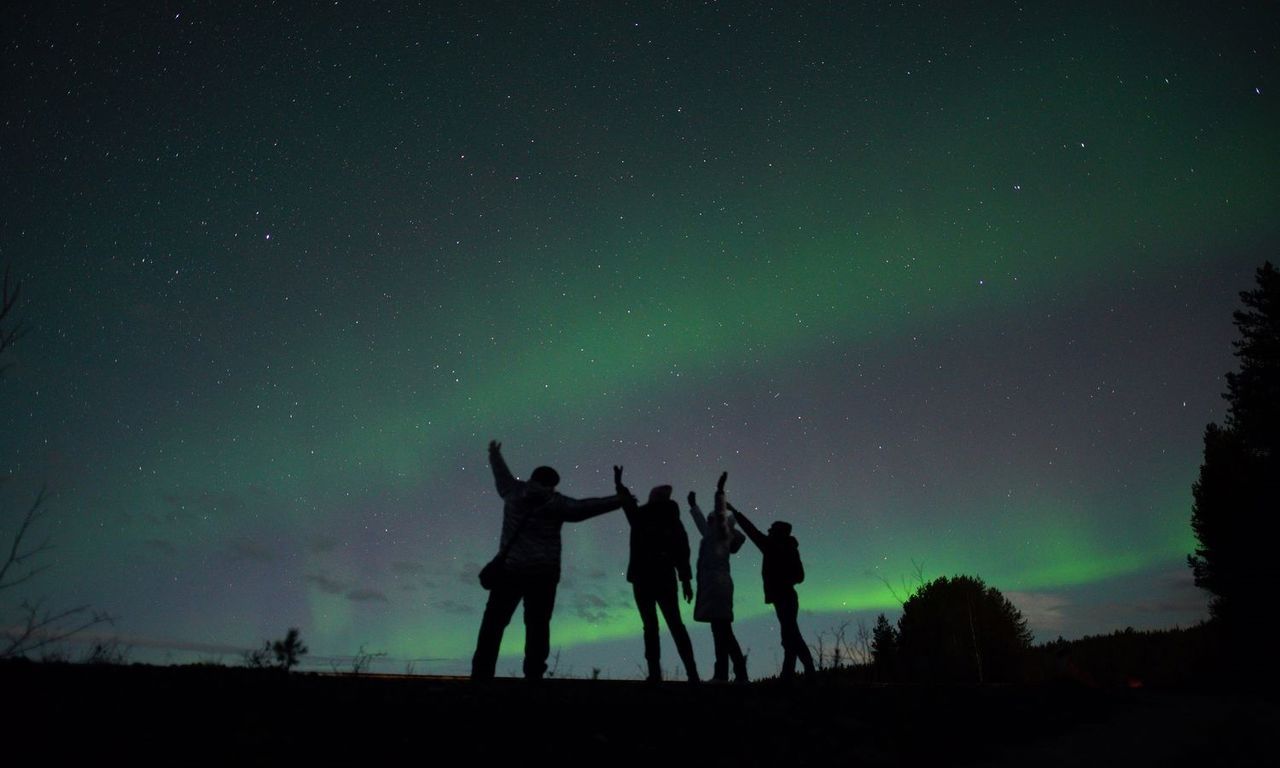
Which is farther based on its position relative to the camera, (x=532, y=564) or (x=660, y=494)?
(x=660, y=494)

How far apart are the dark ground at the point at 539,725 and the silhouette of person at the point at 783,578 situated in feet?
6.03

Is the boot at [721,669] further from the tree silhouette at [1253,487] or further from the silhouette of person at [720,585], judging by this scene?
the tree silhouette at [1253,487]

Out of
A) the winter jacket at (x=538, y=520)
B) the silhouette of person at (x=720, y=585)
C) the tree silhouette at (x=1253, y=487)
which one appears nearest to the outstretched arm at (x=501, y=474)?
the winter jacket at (x=538, y=520)

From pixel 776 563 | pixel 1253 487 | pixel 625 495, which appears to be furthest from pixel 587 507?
pixel 1253 487

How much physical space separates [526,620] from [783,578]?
145 inches

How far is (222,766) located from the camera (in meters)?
2.79

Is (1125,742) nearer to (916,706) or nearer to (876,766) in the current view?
(916,706)

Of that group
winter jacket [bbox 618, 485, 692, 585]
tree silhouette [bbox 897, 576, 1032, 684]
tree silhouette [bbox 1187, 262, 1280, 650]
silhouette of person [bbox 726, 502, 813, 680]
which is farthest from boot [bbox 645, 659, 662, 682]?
tree silhouette [bbox 897, 576, 1032, 684]

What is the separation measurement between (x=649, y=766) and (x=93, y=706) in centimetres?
296

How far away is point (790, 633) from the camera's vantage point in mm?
8234

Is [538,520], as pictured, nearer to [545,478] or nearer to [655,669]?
[545,478]

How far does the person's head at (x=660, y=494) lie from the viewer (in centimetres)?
741

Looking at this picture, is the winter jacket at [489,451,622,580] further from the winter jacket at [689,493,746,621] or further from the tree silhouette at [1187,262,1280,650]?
the tree silhouette at [1187,262,1280,650]

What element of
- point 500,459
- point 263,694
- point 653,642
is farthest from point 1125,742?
point 263,694
